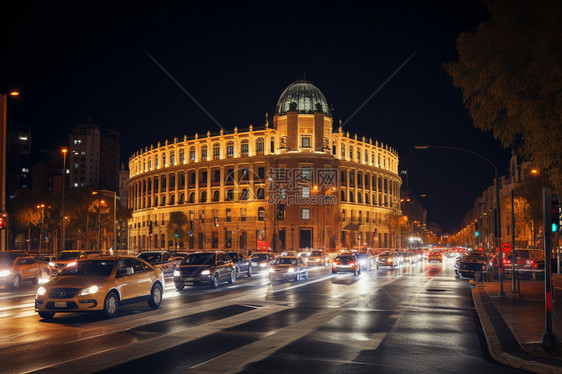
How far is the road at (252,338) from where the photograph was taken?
8938 mm

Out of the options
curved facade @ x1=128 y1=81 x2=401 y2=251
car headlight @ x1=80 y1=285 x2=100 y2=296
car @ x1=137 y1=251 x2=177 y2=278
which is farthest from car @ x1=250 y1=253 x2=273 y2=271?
curved facade @ x1=128 y1=81 x2=401 y2=251

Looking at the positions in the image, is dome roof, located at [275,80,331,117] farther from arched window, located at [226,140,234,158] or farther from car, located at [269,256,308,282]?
car, located at [269,256,308,282]

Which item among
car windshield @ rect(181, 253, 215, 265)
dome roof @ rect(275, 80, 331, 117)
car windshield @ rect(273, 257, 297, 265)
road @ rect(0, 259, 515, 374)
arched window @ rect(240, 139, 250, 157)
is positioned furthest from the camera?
arched window @ rect(240, 139, 250, 157)

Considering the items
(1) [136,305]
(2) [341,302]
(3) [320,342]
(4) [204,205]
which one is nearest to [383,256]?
(2) [341,302]

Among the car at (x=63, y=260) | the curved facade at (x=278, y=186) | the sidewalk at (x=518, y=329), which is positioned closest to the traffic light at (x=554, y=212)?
the sidewalk at (x=518, y=329)

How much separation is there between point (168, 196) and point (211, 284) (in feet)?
326

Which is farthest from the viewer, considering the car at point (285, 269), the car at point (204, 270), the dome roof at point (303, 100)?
the dome roof at point (303, 100)

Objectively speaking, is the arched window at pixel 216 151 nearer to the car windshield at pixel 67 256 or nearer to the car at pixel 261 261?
the car at pixel 261 261

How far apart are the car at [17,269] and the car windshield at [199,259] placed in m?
8.61

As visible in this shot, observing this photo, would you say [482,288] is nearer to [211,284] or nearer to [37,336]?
[211,284]

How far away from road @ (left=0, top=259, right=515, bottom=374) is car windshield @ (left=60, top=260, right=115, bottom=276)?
127 centimetres

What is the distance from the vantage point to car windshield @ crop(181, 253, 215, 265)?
26172mm

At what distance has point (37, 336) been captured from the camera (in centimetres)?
1192

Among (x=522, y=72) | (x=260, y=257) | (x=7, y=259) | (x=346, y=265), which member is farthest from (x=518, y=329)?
(x=260, y=257)
